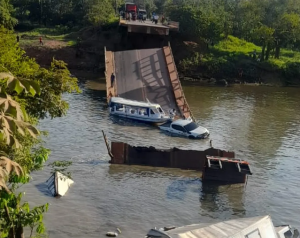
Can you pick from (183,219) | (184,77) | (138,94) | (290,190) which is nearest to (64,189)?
(183,219)

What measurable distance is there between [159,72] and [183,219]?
3182 cm

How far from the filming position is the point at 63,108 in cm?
1830

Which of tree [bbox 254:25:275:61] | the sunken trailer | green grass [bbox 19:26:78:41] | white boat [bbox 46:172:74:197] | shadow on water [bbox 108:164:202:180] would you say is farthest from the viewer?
green grass [bbox 19:26:78:41]

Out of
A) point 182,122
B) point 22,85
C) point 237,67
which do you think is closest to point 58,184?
point 182,122

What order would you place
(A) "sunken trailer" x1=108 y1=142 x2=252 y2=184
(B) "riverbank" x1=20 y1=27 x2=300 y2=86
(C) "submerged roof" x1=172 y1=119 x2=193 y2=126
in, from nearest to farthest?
(A) "sunken trailer" x1=108 y1=142 x2=252 y2=184 → (C) "submerged roof" x1=172 y1=119 x2=193 y2=126 → (B) "riverbank" x1=20 y1=27 x2=300 y2=86

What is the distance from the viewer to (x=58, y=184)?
27219 mm

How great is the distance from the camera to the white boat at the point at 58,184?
26.8m

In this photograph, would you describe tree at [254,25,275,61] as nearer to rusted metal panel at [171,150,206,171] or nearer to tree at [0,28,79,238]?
rusted metal panel at [171,150,206,171]

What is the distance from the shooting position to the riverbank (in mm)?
70375

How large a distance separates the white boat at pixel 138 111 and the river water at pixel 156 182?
1.08 meters

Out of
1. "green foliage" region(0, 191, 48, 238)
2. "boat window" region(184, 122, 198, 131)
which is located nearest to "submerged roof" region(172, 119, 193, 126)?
"boat window" region(184, 122, 198, 131)

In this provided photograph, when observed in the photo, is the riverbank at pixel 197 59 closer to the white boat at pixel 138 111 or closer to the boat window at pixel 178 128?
the white boat at pixel 138 111

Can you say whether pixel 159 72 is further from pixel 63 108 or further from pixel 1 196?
pixel 1 196

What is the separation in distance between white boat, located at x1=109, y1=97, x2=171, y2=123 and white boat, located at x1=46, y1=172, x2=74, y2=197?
16090 millimetres
